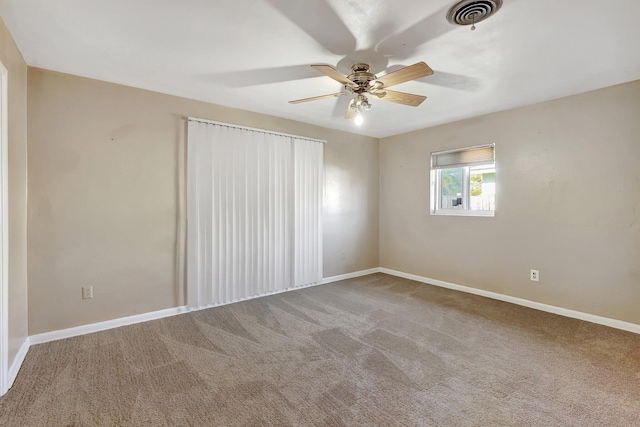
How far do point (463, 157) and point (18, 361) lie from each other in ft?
16.7

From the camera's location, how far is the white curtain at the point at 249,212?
11.2 ft

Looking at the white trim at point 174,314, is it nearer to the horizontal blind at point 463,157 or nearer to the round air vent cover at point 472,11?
the horizontal blind at point 463,157

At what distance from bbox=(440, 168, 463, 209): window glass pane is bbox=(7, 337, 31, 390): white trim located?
16.0 ft

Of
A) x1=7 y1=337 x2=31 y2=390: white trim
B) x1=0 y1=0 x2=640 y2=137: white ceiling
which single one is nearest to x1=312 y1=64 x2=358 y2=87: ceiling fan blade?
x1=0 y1=0 x2=640 y2=137: white ceiling

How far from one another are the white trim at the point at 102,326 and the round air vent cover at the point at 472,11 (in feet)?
11.9

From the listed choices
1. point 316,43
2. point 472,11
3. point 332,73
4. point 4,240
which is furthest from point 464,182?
point 4,240

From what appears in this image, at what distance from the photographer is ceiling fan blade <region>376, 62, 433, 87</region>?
2.04 m

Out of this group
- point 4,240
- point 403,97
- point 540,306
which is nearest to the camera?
point 4,240

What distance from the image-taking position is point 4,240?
1.92 meters

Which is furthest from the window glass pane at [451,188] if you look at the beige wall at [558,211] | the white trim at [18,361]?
the white trim at [18,361]

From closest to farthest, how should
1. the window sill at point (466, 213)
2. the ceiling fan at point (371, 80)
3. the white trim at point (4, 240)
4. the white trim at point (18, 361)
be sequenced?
the white trim at point (4, 240)
the white trim at point (18, 361)
the ceiling fan at point (371, 80)
the window sill at point (466, 213)

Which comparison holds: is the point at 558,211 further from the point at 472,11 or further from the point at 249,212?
the point at 249,212

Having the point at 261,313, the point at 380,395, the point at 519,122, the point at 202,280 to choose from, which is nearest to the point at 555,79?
the point at 519,122

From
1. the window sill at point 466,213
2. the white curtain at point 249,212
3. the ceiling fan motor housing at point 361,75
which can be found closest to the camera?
the ceiling fan motor housing at point 361,75
